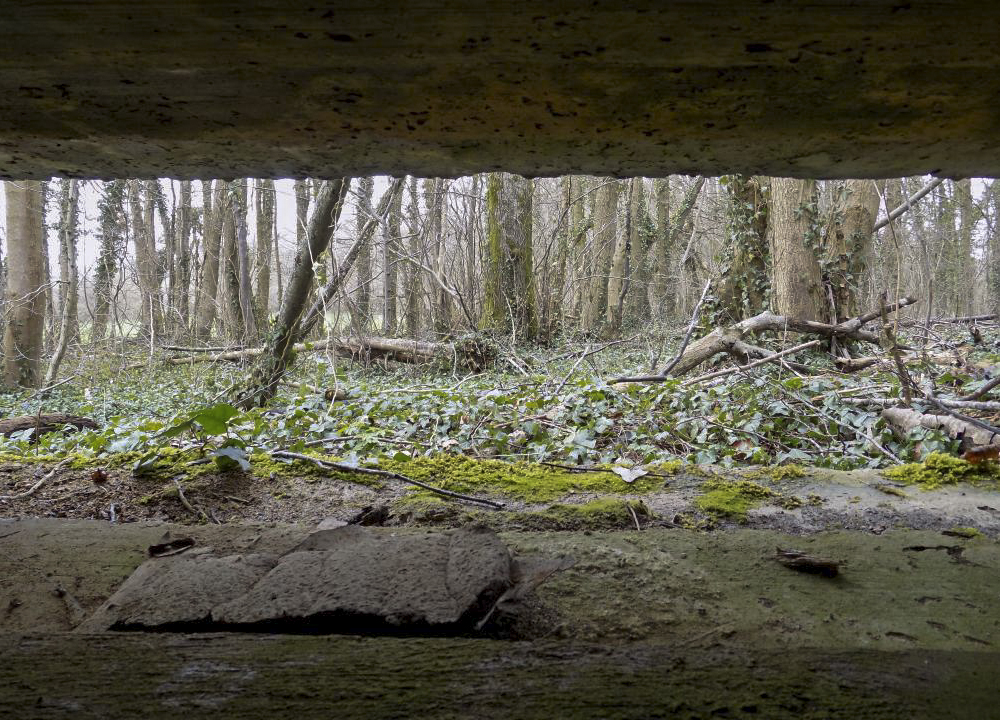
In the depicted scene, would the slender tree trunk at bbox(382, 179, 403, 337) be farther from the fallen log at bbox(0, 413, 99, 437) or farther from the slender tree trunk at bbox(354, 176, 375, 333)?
the fallen log at bbox(0, 413, 99, 437)

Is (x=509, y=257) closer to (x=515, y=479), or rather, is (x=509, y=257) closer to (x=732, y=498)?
(x=515, y=479)

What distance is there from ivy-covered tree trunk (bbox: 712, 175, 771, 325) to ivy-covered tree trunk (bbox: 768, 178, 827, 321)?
20.3 inches

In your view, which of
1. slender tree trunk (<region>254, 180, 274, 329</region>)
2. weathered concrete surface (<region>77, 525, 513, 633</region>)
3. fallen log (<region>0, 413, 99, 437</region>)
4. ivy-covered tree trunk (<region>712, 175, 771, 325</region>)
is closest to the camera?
weathered concrete surface (<region>77, 525, 513, 633</region>)

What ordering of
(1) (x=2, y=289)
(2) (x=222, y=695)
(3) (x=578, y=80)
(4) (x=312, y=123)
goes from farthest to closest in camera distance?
(1) (x=2, y=289)
(4) (x=312, y=123)
(3) (x=578, y=80)
(2) (x=222, y=695)

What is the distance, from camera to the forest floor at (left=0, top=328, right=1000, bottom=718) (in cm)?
97

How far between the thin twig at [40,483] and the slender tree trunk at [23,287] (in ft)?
28.2

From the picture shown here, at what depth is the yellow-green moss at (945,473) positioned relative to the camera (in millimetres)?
1971

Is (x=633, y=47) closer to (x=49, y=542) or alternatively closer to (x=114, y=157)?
(x=114, y=157)

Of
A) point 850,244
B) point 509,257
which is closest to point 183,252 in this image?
Answer: point 509,257

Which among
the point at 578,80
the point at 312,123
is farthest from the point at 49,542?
the point at 578,80

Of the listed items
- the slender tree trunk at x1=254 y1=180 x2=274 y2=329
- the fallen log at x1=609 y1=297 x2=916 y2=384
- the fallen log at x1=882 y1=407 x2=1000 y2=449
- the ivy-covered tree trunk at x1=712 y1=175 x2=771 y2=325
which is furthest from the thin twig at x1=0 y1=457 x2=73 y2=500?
the slender tree trunk at x1=254 y1=180 x2=274 y2=329

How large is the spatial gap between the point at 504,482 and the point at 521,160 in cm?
99

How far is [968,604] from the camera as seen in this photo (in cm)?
124

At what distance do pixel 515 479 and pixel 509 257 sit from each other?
8276mm
